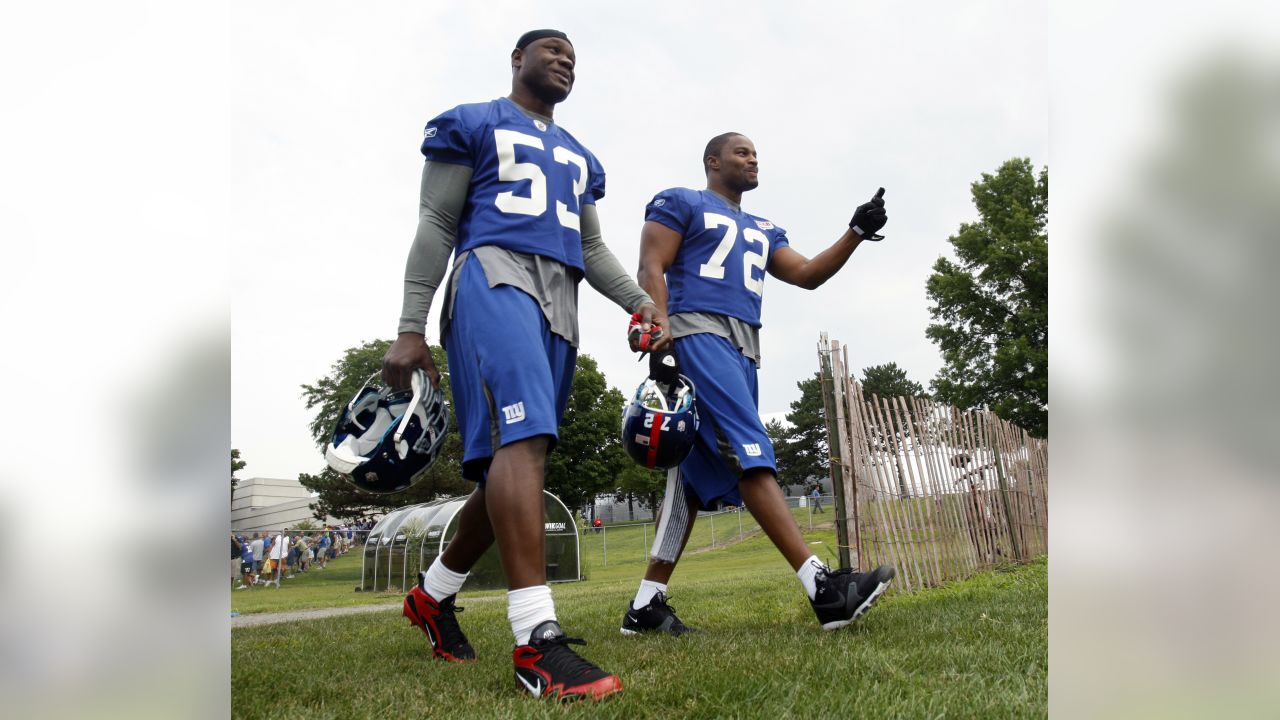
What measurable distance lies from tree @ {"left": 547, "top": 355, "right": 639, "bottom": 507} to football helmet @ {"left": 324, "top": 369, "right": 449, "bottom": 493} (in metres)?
43.0

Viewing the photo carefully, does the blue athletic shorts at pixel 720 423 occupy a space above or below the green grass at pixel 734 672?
above

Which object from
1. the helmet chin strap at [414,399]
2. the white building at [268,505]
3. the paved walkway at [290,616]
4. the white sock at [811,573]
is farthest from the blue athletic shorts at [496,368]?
the white building at [268,505]

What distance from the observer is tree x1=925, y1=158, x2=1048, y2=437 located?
88.8ft

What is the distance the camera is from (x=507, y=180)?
3094 millimetres

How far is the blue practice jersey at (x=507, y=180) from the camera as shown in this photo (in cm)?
305

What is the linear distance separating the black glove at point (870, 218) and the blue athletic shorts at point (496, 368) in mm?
1936

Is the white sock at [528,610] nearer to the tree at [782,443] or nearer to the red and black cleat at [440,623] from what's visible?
the red and black cleat at [440,623]

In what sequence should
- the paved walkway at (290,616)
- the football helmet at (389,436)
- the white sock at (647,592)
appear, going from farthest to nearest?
1. the paved walkway at (290,616)
2. the white sock at (647,592)
3. the football helmet at (389,436)

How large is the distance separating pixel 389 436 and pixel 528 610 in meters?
0.76

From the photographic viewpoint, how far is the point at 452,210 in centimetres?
313

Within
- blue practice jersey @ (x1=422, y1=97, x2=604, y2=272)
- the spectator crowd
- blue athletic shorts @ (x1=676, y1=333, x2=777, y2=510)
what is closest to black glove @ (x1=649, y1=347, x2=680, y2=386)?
blue athletic shorts @ (x1=676, y1=333, x2=777, y2=510)

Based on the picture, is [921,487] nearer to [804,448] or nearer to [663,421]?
[663,421]
